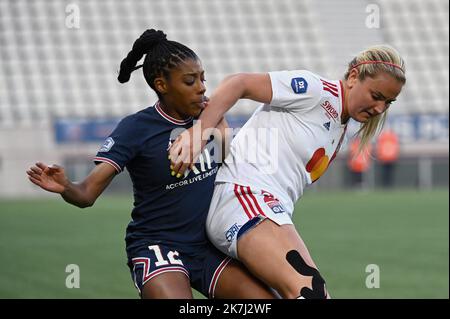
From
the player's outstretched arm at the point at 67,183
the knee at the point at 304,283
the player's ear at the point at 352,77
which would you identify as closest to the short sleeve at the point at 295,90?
the player's ear at the point at 352,77

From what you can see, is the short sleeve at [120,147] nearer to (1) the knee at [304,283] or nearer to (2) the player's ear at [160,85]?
(2) the player's ear at [160,85]

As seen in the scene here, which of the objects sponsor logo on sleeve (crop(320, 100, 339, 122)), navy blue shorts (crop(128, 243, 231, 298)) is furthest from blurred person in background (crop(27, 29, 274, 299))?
sponsor logo on sleeve (crop(320, 100, 339, 122))

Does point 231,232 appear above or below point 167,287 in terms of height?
above

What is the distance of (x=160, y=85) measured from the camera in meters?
4.41

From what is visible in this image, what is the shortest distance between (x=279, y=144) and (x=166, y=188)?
615mm

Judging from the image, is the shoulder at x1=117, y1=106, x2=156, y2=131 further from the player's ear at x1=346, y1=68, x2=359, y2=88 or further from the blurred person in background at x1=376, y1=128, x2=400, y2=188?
the blurred person in background at x1=376, y1=128, x2=400, y2=188

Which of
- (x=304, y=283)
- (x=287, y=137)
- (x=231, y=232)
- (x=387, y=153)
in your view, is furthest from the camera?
(x=387, y=153)

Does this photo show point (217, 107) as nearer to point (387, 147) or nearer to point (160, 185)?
point (160, 185)

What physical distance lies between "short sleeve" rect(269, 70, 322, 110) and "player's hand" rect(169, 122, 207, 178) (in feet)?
1.57

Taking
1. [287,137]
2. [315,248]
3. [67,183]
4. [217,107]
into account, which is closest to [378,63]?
[287,137]

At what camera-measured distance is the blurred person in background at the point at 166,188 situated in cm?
431

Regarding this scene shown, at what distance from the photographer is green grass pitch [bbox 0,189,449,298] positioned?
27.3 feet

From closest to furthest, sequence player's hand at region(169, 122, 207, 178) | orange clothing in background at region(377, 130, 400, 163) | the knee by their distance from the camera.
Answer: the knee
player's hand at region(169, 122, 207, 178)
orange clothing in background at region(377, 130, 400, 163)
